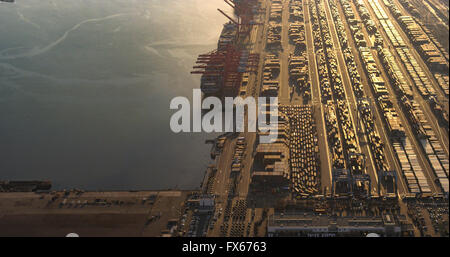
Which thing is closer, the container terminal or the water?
the container terminal

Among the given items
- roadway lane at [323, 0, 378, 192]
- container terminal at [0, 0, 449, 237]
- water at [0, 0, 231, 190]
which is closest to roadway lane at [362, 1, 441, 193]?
container terminal at [0, 0, 449, 237]

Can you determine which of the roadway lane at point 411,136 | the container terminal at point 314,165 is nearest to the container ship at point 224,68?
the container terminal at point 314,165

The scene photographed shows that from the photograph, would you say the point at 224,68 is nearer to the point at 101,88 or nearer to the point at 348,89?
the point at 348,89

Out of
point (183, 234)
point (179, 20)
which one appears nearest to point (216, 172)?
point (183, 234)

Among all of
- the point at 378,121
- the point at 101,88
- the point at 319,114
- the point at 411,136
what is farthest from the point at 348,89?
the point at 101,88

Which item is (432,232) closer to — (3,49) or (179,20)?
(179,20)

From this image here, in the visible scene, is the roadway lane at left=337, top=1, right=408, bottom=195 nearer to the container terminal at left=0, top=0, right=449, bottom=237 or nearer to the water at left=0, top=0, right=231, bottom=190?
the container terminal at left=0, top=0, right=449, bottom=237
